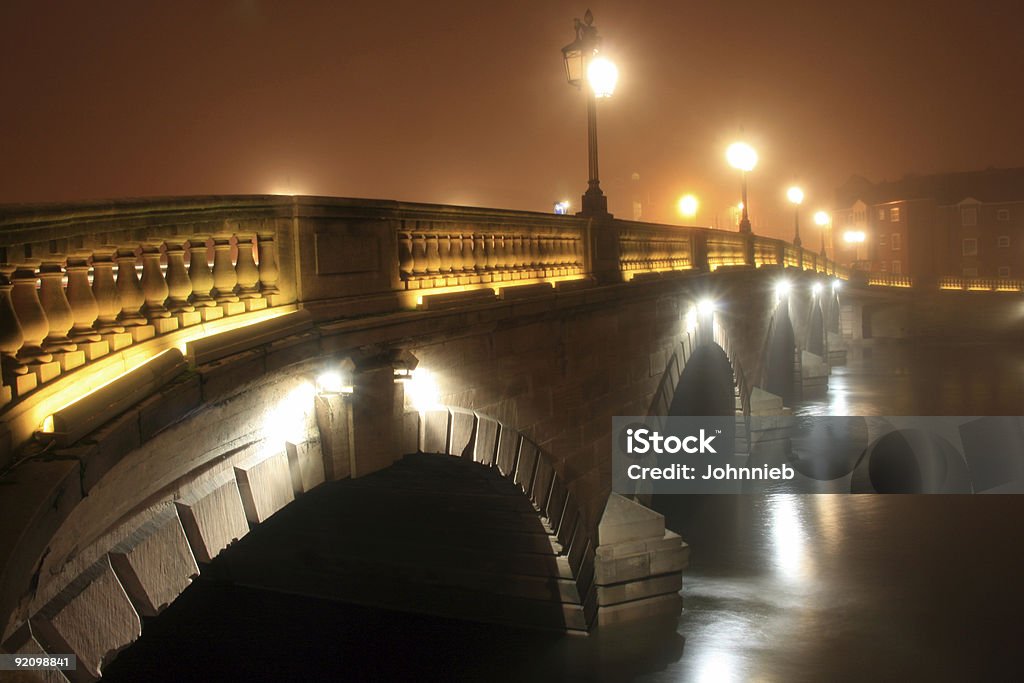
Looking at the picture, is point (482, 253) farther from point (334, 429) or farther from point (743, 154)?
point (743, 154)

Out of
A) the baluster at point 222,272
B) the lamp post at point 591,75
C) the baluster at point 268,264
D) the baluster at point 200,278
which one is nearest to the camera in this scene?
the baluster at point 200,278

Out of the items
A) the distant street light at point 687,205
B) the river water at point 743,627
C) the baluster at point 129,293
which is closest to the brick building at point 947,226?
the distant street light at point 687,205

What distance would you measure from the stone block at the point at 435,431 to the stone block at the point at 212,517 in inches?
96.6

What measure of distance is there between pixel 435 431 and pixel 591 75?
6.19 meters

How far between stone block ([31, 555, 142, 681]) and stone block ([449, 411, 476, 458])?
4.08 meters

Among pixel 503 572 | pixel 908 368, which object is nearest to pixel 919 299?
pixel 908 368

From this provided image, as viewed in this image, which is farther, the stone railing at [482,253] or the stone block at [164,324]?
the stone railing at [482,253]

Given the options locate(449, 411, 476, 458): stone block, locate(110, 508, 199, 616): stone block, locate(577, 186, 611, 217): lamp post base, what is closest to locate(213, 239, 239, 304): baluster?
Answer: locate(110, 508, 199, 616): stone block

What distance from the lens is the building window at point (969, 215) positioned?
74.1 m

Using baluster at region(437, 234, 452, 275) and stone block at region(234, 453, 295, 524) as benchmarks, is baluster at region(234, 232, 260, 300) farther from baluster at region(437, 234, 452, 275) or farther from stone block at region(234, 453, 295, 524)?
baluster at region(437, 234, 452, 275)

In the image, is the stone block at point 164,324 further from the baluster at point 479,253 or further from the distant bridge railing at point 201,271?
the baluster at point 479,253

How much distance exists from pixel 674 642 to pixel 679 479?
8.81 m

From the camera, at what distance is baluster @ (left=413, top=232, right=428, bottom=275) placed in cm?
803

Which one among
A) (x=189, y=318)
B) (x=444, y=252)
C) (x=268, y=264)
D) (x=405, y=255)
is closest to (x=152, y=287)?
(x=189, y=318)
